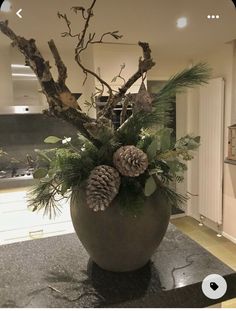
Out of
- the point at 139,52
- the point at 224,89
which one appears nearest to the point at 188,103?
the point at 224,89

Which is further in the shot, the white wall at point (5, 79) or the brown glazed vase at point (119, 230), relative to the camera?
the white wall at point (5, 79)

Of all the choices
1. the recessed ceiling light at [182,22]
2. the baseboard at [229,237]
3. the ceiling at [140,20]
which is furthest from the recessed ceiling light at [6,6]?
the baseboard at [229,237]

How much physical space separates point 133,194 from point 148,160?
0.08 m

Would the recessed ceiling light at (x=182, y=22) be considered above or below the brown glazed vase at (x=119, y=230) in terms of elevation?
above

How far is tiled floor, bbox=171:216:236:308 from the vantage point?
104 inches

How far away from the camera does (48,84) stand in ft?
1.85

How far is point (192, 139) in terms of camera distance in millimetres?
636

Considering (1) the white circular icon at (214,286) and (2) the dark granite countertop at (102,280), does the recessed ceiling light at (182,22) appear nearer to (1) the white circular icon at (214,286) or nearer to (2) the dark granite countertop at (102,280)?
(2) the dark granite countertop at (102,280)

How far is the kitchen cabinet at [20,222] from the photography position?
2447 millimetres

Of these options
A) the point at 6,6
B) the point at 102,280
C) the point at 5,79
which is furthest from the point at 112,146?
the point at 5,79

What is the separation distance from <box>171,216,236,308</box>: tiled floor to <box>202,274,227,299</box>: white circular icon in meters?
2.08

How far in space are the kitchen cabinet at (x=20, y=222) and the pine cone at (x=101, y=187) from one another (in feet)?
6.40

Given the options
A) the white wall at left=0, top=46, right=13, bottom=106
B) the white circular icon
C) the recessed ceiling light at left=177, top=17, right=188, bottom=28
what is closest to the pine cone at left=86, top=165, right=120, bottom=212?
the white circular icon

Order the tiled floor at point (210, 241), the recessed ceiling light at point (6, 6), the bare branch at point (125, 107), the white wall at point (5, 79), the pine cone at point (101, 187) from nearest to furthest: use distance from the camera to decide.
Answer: the pine cone at point (101, 187), the bare branch at point (125, 107), the recessed ceiling light at point (6, 6), the tiled floor at point (210, 241), the white wall at point (5, 79)
